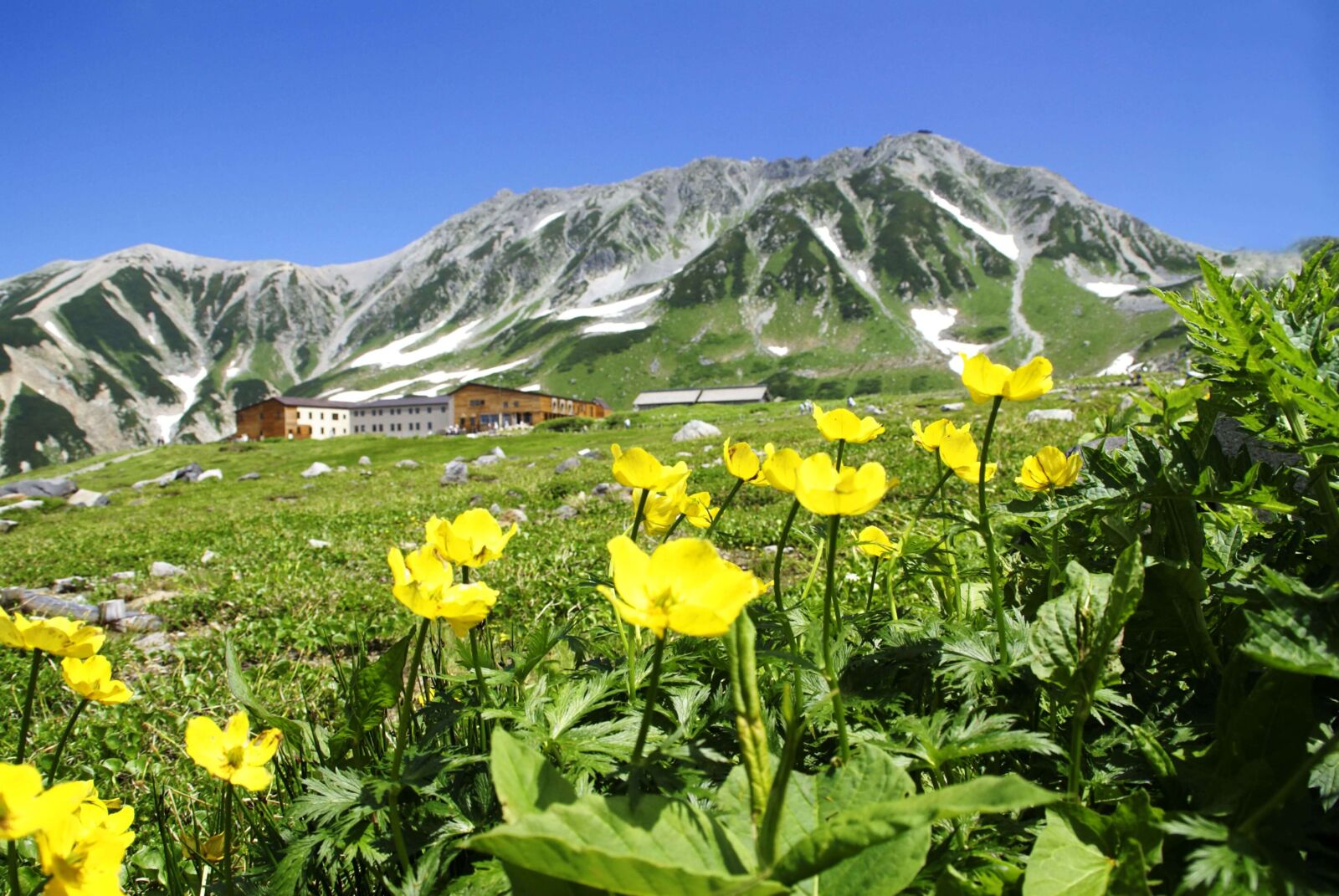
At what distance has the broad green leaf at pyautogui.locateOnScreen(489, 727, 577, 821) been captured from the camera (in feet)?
2.54

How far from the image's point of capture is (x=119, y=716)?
3936mm

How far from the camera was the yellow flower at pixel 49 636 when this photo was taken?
4.55ft

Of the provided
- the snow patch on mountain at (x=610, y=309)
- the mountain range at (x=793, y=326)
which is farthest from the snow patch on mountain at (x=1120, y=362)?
the snow patch on mountain at (x=610, y=309)

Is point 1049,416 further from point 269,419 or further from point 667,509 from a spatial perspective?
point 269,419

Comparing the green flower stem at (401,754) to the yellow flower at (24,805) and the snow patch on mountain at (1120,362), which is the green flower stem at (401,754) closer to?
the yellow flower at (24,805)

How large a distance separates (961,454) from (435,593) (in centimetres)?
140

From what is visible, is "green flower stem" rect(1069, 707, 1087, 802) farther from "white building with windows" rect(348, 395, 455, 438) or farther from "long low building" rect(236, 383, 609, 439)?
"white building with windows" rect(348, 395, 455, 438)

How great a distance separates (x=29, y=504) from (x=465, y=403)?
79.6m

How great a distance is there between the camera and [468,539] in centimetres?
136

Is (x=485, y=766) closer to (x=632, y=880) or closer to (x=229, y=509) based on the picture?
(x=632, y=880)

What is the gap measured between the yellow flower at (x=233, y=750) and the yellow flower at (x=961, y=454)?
1.79 meters

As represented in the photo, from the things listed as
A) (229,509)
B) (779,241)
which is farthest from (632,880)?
(779,241)

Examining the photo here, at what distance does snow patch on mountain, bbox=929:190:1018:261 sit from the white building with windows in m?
151

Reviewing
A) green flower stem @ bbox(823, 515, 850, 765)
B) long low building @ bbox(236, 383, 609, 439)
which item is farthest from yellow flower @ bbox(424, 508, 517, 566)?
long low building @ bbox(236, 383, 609, 439)
